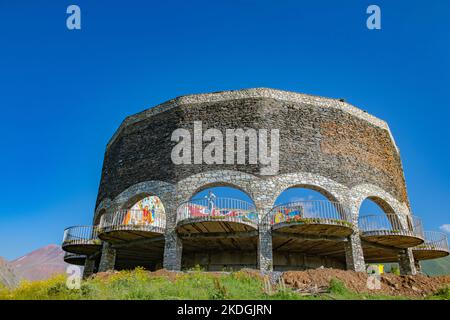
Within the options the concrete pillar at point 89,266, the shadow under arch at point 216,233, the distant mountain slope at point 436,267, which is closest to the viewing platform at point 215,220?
the shadow under arch at point 216,233

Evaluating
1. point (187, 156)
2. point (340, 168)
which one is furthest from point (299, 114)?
point (187, 156)

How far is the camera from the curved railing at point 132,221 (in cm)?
1636

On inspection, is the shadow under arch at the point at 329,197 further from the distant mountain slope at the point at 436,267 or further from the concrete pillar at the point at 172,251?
the distant mountain slope at the point at 436,267

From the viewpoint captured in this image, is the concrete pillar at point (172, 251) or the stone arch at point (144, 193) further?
the stone arch at point (144, 193)

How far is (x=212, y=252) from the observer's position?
771 inches

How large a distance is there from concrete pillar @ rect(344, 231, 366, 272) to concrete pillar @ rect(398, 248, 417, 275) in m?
4.13

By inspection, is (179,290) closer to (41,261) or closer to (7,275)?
(7,275)

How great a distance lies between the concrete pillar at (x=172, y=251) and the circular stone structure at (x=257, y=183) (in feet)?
0.18

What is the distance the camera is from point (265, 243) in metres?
15.7

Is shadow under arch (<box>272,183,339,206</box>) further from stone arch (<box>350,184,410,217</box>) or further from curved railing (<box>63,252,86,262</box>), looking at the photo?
curved railing (<box>63,252,86,262</box>)

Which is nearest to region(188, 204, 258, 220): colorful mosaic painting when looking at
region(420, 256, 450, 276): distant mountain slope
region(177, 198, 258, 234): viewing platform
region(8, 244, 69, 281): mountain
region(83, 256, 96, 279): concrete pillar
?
region(177, 198, 258, 234): viewing platform

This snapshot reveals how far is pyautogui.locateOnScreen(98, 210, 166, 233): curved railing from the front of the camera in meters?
16.4
